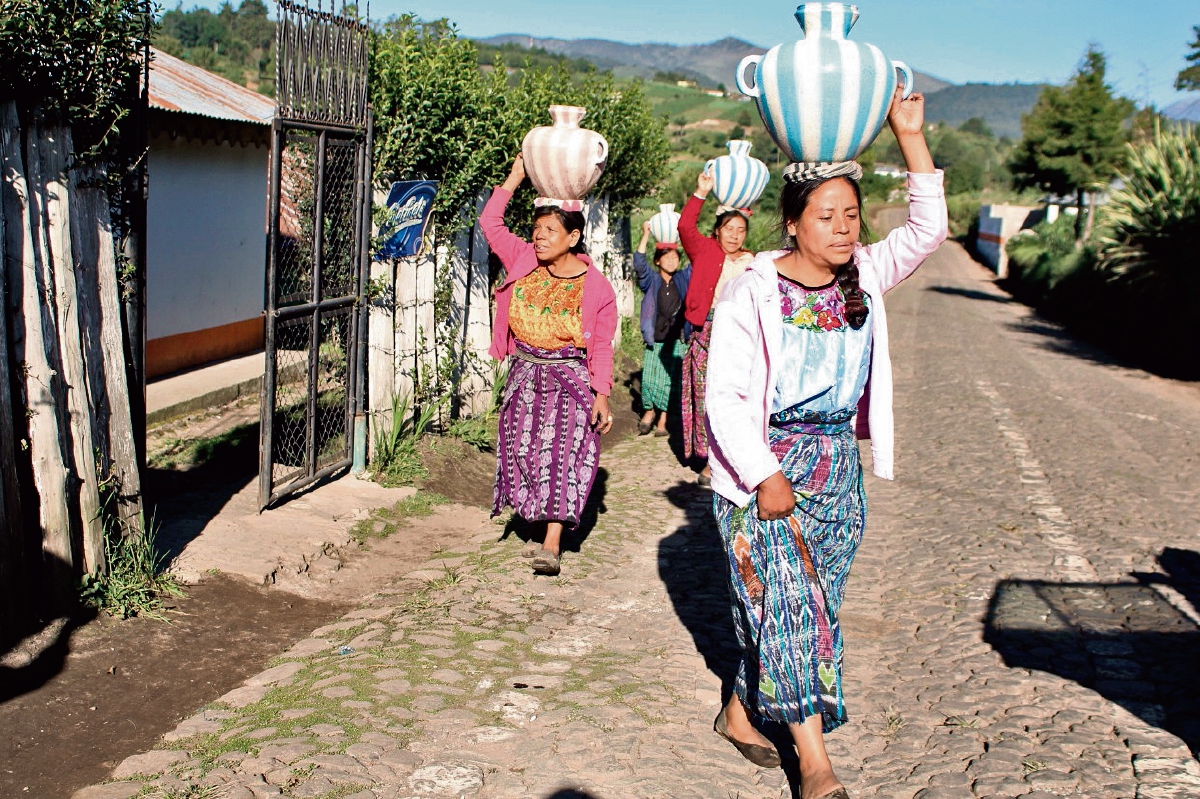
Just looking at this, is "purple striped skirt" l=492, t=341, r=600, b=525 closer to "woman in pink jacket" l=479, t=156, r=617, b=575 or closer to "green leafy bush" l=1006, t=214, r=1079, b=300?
"woman in pink jacket" l=479, t=156, r=617, b=575

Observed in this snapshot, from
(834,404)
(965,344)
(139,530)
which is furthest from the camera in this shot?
(965,344)

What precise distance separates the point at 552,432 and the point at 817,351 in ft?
8.48

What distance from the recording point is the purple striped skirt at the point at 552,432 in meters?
6.00

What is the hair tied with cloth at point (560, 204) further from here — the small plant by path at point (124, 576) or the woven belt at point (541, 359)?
the small plant by path at point (124, 576)

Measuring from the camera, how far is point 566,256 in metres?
6.00

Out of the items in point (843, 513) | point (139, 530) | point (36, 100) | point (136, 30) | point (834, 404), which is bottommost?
point (139, 530)

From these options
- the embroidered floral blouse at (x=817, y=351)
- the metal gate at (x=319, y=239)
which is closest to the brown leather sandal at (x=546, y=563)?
the metal gate at (x=319, y=239)

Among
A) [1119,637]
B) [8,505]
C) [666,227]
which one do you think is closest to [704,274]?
[666,227]

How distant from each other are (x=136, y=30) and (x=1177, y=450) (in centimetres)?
907

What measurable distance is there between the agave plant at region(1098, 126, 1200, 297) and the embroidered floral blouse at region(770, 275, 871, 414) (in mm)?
14632

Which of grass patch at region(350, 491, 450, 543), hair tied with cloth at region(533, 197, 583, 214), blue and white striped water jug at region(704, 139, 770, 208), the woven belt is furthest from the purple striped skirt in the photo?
blue and white striped water jug at region(704, 139, 770, 208)

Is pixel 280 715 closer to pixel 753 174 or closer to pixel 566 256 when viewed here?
pixel 566 256

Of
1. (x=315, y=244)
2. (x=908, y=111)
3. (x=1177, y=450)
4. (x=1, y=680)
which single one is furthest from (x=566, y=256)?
(x=1177, y=450)

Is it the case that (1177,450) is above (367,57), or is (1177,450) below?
below
